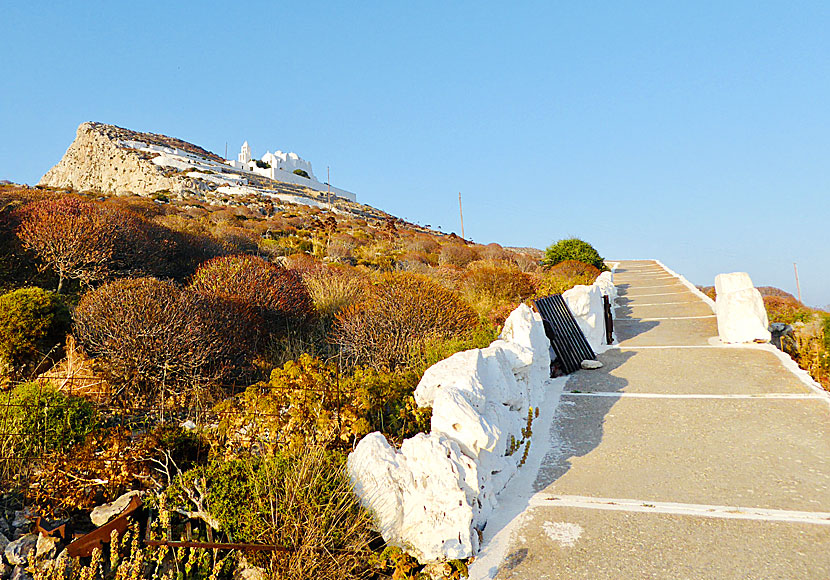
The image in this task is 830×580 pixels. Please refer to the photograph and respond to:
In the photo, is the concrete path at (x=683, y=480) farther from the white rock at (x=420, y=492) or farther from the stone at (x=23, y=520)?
the stone at (x=23, y=520)

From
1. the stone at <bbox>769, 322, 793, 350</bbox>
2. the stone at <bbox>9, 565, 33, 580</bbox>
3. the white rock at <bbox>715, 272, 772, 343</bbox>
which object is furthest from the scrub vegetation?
the stone at <bbox>769, 322, 793, 350</bbox>

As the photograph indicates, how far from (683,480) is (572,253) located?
21482mm

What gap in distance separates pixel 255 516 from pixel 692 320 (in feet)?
37.2

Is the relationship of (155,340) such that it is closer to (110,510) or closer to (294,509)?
(110,510)

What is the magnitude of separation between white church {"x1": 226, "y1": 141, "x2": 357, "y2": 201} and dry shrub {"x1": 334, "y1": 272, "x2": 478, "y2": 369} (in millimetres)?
77999

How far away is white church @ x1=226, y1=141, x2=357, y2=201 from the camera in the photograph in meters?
87.8

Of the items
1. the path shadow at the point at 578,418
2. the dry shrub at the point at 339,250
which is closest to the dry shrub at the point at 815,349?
the path shadow at the point at 578,418

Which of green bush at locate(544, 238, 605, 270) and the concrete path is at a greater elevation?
green bush at locate(544, 238, 605, 270)

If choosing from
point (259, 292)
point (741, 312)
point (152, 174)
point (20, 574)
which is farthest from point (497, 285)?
point (152, 174)

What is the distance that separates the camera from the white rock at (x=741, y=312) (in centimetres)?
877

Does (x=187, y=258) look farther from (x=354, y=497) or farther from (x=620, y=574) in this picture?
(x=620, y=574)

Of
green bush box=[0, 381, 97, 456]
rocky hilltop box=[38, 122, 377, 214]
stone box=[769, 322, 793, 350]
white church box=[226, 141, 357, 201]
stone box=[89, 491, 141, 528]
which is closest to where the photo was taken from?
stone box=[89, 491, 141, 528]

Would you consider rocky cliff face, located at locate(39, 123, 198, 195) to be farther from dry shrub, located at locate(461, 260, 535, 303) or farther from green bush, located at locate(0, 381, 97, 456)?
green bush, located at locate(0, 381, 97, 456)

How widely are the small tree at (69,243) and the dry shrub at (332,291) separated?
11.4ft
